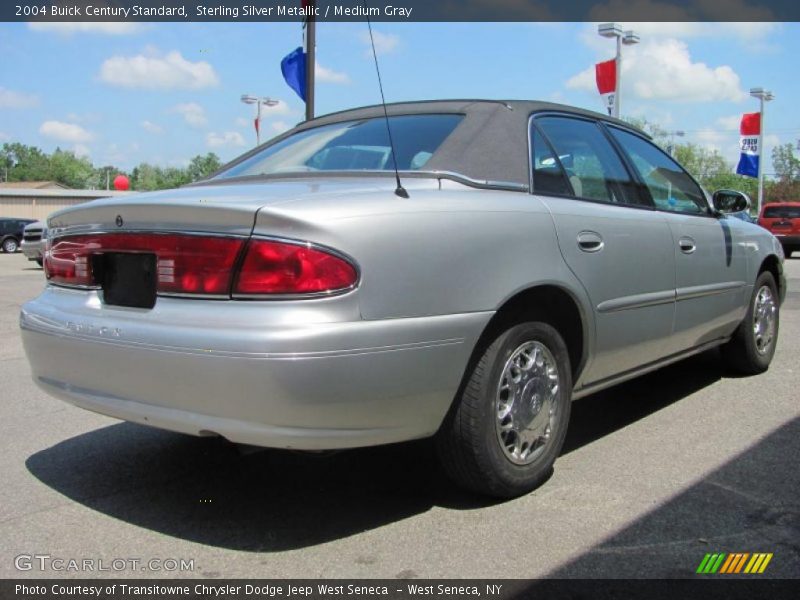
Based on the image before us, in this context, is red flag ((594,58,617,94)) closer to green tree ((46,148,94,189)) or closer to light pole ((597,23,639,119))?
light pole ((597,23,639,119))

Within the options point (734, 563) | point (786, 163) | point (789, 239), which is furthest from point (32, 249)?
point (786, 163)

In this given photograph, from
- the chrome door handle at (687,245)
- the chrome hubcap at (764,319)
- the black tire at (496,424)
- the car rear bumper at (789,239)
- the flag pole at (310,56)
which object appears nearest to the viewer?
the black tire at (496,424)

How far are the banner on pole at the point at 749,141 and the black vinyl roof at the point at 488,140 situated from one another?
101ft

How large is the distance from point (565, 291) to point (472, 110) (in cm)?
95

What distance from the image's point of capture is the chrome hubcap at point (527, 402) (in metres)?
3.08

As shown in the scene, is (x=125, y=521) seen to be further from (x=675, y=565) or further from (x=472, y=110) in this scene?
(x=472, y=110)

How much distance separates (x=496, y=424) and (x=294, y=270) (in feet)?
3.34

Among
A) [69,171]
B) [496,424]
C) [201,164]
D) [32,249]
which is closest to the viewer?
[496,424]

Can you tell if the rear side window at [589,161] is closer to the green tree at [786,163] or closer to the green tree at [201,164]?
the green tree at [786,163]

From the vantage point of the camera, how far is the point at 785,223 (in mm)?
22969

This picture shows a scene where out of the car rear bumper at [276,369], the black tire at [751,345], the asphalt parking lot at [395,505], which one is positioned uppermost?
the car rear bumper at [276,369]

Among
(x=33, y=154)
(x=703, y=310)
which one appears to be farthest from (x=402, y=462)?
(x=33, y=154)

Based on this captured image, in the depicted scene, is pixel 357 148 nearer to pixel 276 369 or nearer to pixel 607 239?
pixel 607 239

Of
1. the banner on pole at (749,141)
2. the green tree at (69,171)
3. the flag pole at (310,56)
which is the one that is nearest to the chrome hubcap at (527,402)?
the flag pole at (310,56)
